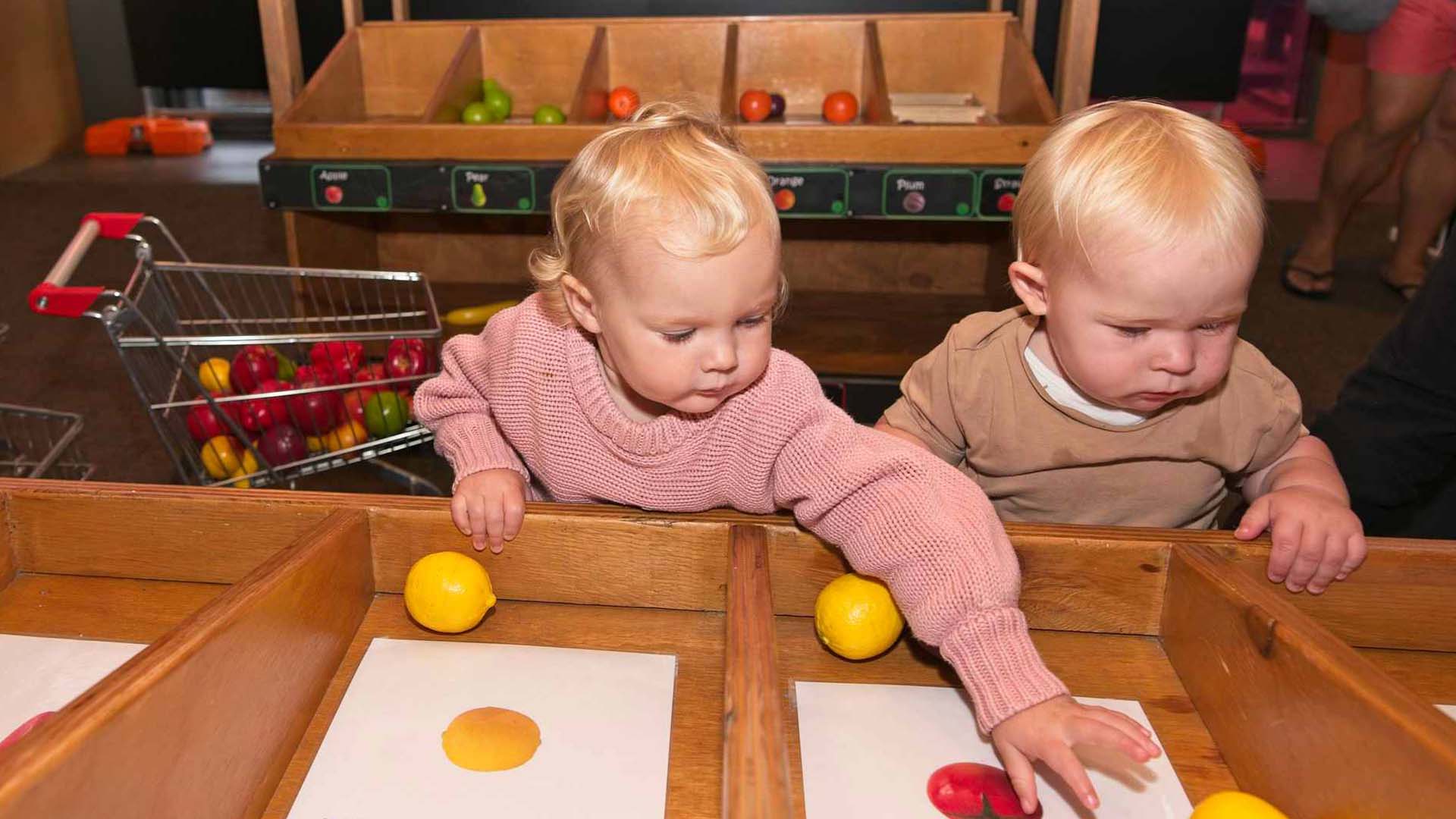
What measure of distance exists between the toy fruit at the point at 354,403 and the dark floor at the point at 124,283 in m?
0.24

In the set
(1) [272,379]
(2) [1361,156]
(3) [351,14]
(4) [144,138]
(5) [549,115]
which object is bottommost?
(4) [144,138]

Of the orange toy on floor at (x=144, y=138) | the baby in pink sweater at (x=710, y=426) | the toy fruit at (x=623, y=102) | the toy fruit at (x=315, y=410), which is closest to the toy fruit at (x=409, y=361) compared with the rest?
the toy fruit at (x=315, y=410)

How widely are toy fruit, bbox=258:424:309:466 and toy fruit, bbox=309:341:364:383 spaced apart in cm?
14

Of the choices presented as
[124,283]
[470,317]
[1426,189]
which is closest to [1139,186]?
[470,317]

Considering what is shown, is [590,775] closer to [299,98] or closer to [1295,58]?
[299,98]

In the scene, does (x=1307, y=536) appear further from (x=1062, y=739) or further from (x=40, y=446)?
(x=40, y=446)

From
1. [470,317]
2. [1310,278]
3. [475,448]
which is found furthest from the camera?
[1310,278]

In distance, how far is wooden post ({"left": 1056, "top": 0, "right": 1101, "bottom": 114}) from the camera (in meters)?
2.29

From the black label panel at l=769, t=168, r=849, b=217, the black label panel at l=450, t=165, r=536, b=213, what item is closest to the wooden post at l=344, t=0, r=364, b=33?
the black label panel at l=450, t=165, r=536, b=213

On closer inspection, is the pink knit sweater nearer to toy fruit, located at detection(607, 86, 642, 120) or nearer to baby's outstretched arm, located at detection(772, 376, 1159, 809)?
baby's outstretched arm, located at detection(772, 376, 1159, 809)

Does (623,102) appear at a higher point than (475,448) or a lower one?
higher

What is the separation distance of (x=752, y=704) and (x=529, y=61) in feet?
8.04

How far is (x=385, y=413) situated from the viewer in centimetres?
223

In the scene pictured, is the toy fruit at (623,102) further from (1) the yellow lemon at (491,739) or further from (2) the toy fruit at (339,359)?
(1) the yellow lemon at (491,739)
